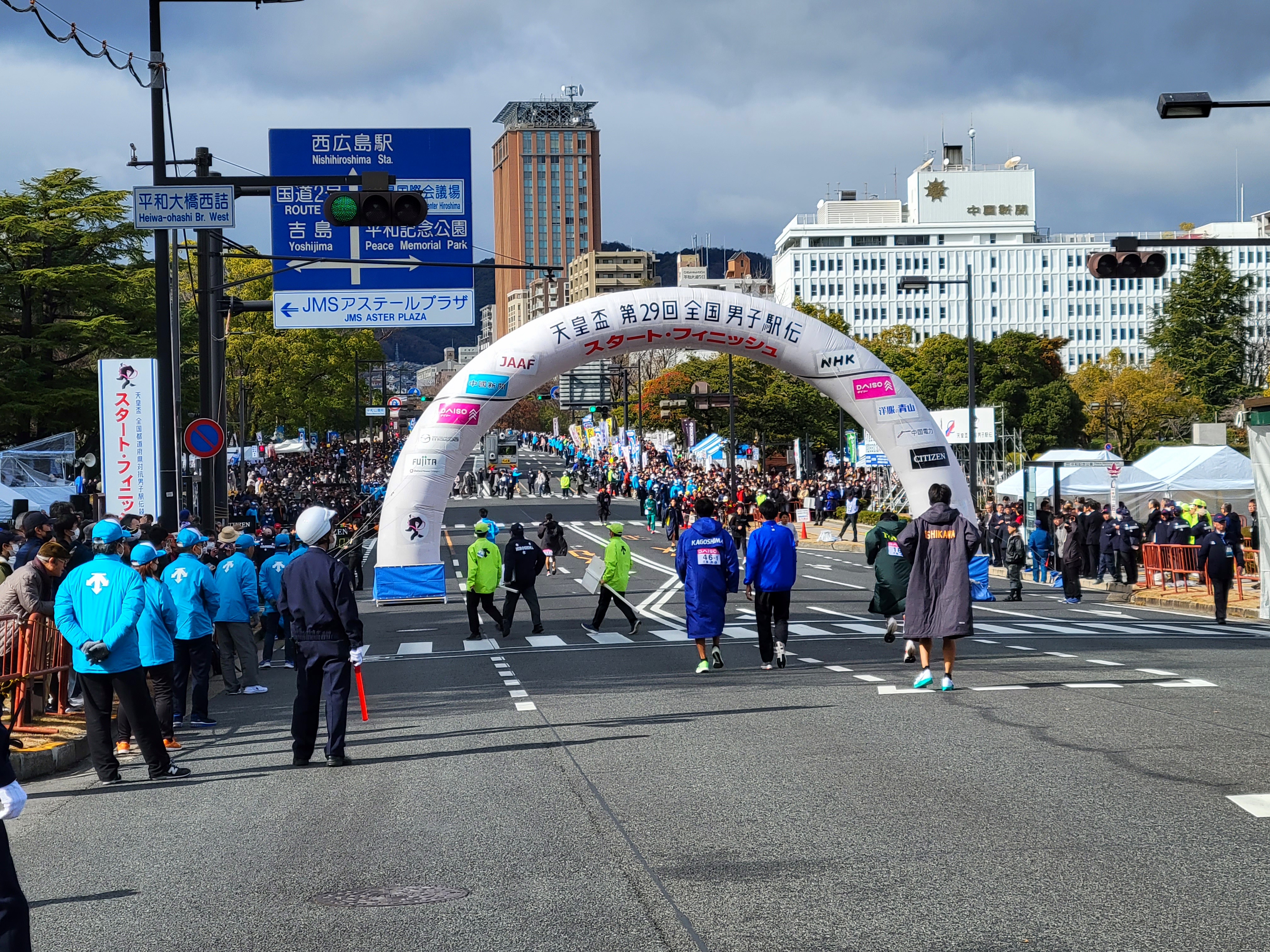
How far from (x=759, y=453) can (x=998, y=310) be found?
237ft

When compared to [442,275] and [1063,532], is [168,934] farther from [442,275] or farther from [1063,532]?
[1063,532]

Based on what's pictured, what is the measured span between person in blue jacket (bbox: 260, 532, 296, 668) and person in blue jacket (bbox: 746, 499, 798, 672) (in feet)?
17.1

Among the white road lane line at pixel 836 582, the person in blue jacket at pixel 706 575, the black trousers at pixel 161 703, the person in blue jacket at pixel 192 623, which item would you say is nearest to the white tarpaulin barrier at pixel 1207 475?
the white road lane line at pixel 836 582

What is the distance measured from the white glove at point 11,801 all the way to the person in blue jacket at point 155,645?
16.8 ft

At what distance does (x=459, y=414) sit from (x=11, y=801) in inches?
869

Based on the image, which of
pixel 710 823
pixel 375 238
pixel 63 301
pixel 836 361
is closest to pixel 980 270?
pixel 63 301

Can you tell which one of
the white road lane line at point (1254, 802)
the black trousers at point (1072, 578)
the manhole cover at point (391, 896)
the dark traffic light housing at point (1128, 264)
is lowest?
the black trousers at point (1072, 578)

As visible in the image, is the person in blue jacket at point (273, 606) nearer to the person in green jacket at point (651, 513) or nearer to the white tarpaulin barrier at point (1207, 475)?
the white tarpaulin barrier at point (1207, 475)

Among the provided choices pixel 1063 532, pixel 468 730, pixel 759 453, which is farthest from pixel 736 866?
pixel 759 453

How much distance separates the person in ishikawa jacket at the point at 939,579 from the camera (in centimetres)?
1265

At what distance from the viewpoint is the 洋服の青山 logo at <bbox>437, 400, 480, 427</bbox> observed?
26.5 m

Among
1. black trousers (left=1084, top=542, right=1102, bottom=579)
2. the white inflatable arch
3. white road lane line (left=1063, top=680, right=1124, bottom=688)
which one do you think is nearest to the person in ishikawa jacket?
white road lane line (left=1063, top=680, right=1124, bottom=688)

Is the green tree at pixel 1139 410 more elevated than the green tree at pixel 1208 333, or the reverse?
the green tree at pixel 1208 333

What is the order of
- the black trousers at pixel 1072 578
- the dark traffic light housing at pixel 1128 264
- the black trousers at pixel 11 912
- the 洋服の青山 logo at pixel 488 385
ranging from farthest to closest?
1. the black trousers at pixel 1072 578
2. the 洋服の青山 logo at pixel 488 385
3. the dark traffic light housing at pixel 1128 264
4. the black trousers at pixel 11 912
